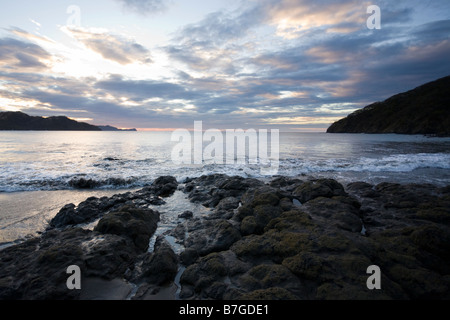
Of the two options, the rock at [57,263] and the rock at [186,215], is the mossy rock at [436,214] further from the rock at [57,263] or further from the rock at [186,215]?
the rock at [57,263]

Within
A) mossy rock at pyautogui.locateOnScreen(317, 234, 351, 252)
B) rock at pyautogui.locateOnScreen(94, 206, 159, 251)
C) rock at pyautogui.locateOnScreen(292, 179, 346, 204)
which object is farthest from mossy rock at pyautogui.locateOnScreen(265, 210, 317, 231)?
rock at pyautogui.locateOnScreen(94, 206, 159, 251)

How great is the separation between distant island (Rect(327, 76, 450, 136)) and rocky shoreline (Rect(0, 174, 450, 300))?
9708 centimetres

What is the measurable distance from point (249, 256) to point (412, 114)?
136496 millimetres

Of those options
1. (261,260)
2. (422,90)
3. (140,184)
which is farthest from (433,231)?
(422,90)

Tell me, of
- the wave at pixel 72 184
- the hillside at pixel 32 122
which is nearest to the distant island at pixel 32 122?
the hillside at pixel 32 122

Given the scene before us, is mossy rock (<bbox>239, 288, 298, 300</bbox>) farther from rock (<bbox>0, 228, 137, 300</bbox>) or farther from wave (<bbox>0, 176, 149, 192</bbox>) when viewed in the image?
wave (<bbox>0, 176, 149, 192</bbox>)

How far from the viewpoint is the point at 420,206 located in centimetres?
834

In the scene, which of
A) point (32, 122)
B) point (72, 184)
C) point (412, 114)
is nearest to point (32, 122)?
point (32, 122)

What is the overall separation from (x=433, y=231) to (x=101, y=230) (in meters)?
9.99

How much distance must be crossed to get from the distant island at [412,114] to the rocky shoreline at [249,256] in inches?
3822

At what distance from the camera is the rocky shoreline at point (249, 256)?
419cm

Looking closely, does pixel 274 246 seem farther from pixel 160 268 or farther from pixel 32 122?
pixel 32 122

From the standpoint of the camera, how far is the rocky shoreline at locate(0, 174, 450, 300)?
13.8 ft

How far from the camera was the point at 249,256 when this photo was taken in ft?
18.1
